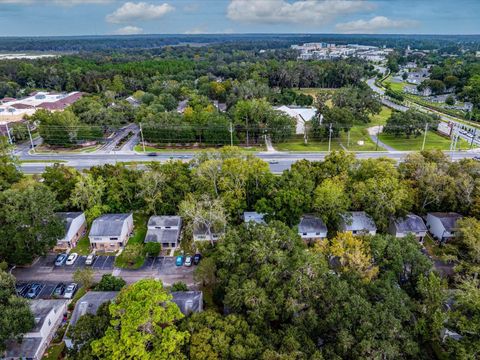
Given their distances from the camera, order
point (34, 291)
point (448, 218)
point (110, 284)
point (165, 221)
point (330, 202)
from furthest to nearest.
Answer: point (165, 221)
point (448, 218)
point (330, 202)
point (34, 291)
point (110, 284)

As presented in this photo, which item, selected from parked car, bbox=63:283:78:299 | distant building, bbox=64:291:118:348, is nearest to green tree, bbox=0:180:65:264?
parked car, bbox=63:283:78:299

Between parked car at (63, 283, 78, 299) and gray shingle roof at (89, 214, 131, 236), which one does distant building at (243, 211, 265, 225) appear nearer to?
gray shingle roof at (89, 214, 131, 236)

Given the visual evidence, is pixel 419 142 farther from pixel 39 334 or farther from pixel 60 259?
pixel 39 334

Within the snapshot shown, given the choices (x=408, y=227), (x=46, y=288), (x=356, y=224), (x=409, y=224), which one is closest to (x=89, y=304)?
(x=46, y=288)

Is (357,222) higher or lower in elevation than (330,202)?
lower

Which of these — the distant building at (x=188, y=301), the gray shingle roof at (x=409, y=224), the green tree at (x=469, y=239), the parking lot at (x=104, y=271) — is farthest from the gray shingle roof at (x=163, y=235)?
the green tree at (x=469, y=239)

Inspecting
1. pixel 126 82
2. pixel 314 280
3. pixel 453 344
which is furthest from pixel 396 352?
pixel 126 82
